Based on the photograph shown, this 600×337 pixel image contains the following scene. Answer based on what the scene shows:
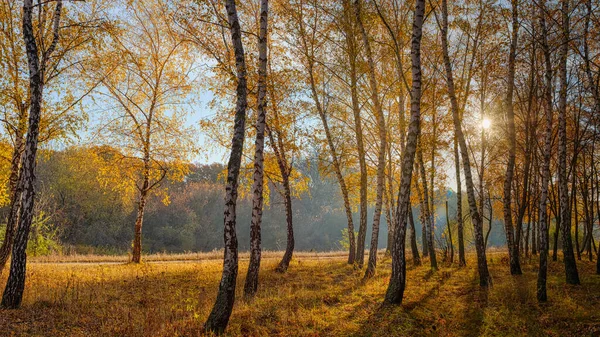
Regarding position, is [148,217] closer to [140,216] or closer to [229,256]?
[140,216]

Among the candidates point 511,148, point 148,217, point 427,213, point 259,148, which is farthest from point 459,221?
point 148,217

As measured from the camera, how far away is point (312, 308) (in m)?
8.21

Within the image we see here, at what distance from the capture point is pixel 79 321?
732 centimetres

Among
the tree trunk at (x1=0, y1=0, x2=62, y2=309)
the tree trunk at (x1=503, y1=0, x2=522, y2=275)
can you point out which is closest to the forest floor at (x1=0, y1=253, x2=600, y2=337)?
the tree trunk at (x1=0, y1=0, x2=62, y2=309)

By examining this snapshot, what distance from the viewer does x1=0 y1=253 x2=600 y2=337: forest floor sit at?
22.5 ft

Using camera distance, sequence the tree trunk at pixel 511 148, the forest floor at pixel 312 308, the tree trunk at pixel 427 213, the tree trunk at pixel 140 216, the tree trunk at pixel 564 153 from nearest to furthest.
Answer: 1. the forest floor at pixel 312 308
2. the tree trunk at pixel 564 153
3. the tree trunk at pixel 511 148
4. the tree trunk at pixel 427 213
5. the tree trunk at pixel 140 216

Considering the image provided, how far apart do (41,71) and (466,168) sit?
12114mm

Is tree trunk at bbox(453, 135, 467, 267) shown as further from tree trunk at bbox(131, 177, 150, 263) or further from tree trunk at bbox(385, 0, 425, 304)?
tree trunk at bbox(131, 177, 150, 263)

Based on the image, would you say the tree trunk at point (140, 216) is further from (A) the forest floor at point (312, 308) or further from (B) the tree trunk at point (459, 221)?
(B) the tree trunk at point (459, 221)

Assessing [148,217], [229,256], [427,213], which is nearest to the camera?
[229,256]

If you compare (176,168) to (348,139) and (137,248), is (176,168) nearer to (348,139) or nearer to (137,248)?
(137,248)

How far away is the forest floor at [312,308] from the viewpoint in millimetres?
6871

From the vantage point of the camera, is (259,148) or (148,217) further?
(148,217)

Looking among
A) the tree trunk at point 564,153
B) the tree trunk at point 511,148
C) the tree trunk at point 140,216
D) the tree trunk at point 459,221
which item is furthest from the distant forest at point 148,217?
the tree trunk at point 564,153
